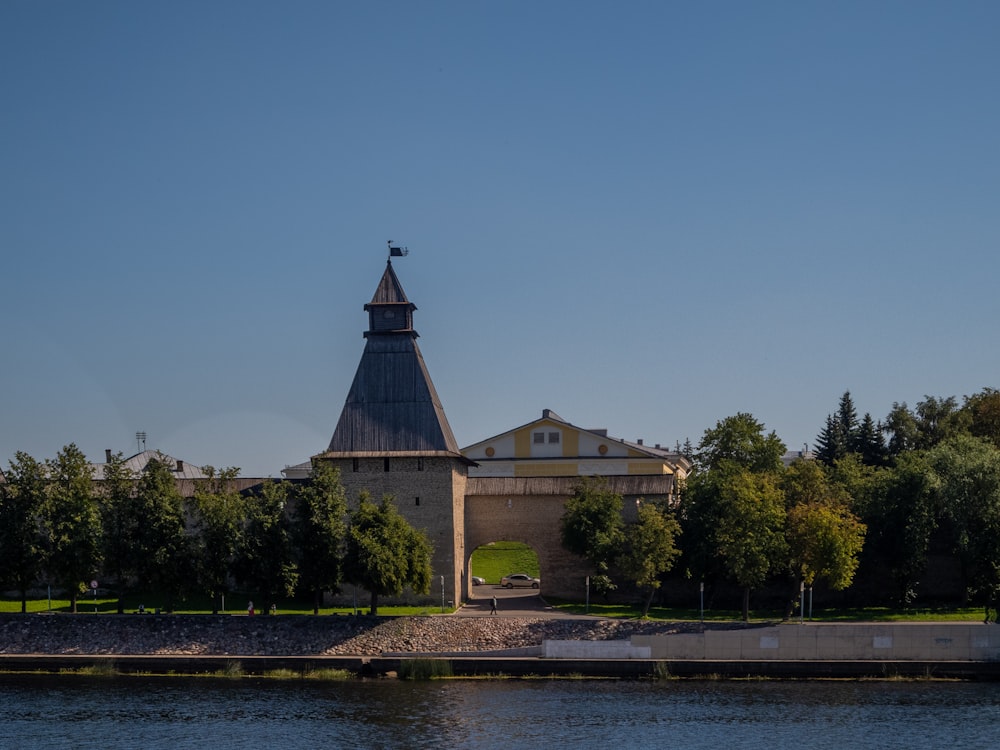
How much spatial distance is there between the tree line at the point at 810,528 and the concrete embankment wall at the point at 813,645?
11.2ft

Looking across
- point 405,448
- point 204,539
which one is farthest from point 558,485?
point 204,539

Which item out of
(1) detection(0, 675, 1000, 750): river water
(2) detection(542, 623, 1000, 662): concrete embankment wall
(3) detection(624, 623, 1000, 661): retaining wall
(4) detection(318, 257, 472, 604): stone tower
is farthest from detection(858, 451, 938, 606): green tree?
(4) detection(318, 257, 472, 604): stone tower

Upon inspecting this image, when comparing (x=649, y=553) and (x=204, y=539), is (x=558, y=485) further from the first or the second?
(x=204, y=539)

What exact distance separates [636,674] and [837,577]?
28.1 feet

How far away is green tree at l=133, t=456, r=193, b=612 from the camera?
4294 cm

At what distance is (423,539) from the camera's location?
44156 millimetres

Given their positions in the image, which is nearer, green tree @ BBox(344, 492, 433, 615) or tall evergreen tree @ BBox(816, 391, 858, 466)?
green tree @ BBox(344, 492, 433, 615)

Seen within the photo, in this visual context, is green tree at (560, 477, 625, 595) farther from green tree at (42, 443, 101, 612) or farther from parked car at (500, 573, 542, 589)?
green tree at (42, 443, 101, 612)

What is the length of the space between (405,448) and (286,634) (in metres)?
8.78

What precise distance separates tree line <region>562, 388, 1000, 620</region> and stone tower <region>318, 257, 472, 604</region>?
483cm

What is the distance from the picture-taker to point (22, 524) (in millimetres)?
43844

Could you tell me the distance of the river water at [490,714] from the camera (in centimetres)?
3131

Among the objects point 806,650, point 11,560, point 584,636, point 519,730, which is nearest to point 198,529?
point 11,560

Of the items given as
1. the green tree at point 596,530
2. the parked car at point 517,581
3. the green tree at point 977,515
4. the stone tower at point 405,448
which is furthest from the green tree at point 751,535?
the parked car at point 517,581
